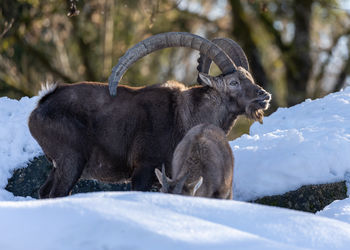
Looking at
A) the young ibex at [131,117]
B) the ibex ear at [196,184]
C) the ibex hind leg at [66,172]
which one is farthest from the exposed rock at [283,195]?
the ibex ear at [196,184]

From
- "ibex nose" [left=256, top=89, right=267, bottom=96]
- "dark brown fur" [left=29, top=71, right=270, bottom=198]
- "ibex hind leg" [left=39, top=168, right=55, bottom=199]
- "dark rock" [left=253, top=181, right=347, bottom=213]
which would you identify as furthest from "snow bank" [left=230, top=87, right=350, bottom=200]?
"ibex hind leg" [left=39, top=168, right=55, bottom=199]

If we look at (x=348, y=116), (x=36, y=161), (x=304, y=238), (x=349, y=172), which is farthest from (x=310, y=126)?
(x=304, y=238)

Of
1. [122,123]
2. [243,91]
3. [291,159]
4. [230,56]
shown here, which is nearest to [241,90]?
[243,91]

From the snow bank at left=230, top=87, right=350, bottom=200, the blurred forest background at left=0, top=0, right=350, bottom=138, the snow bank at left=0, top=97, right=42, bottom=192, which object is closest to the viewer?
the snow bank at left=230, top=87, right=350, bottom=200

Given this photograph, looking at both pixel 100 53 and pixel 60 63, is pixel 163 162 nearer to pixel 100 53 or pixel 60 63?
pixel 100 53

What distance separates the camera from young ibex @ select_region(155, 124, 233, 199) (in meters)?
7.91

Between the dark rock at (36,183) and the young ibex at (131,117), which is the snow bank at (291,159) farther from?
the dark rock at (36,183)

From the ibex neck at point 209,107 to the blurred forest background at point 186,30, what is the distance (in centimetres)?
1083

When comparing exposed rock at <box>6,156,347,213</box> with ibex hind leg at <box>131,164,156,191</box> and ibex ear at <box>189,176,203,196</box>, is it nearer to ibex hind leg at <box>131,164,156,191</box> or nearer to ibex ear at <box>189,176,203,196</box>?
ibex hind leg at <box>131,164,156,191</box>

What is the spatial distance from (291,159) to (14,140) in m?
4.35

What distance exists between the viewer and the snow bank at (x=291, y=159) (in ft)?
31.4

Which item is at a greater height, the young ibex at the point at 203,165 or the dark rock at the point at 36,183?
the young ibex at the point at 203,165

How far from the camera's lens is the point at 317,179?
31.4 feet

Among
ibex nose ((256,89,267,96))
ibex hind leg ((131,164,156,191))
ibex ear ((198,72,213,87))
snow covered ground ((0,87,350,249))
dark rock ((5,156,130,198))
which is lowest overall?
dark rock ((5,156,130,198))
